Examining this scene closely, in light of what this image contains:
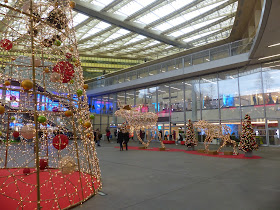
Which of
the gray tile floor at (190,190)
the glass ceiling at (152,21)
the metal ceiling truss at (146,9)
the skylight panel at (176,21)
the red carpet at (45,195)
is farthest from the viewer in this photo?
the skylight panel at (176,21)

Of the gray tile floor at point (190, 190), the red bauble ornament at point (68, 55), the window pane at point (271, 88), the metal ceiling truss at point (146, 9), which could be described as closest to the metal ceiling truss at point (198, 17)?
the metal ceiling truss at point (146, 9)

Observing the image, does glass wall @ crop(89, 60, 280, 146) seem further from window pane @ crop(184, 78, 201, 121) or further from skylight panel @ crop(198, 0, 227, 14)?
skylight panel @ crop(198, 0, 227, 14)

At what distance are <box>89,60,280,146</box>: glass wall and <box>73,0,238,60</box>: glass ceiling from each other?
4.06 meters

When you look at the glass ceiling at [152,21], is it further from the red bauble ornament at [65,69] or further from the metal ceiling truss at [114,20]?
the red bauble ornament at [65,69]

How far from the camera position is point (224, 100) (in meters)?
17.0

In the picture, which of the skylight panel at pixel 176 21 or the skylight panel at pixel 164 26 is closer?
the skylight panel at pixel 176 21

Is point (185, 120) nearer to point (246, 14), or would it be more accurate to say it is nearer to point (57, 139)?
point (246, 14)

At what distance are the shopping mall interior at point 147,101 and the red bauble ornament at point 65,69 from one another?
18mm

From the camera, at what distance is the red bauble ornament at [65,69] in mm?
3930

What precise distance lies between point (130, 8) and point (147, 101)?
8936 millimetres

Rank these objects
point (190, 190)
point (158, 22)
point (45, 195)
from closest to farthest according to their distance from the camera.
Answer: point (45, 195)
point (190, 190)
point (158, 22)

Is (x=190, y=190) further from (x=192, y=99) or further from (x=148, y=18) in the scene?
(x=148, y=18)

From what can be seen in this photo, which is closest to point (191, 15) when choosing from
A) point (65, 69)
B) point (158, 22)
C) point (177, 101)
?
point (158, 22)

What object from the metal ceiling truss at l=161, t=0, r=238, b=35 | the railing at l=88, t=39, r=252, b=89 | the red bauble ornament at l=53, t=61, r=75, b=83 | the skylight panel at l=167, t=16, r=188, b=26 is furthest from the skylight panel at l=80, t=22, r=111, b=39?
the red bauble ornament at l=53, t=61, r=75, b=83
